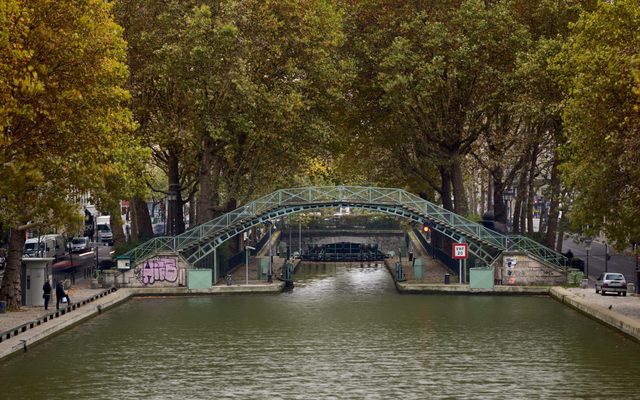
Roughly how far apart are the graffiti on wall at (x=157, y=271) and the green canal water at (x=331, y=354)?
20.8 feet

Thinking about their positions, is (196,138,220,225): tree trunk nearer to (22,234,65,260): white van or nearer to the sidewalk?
the sidewalk

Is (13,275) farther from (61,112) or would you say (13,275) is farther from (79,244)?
(79,244)

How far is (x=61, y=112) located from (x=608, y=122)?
73.3ft

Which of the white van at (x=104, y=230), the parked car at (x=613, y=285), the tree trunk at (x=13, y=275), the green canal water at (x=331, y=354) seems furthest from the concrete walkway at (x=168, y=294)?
the white van at (x=104, y=230)

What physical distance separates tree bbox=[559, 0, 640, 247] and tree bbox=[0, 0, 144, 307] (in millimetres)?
19646

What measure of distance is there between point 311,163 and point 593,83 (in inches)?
Result: 1699

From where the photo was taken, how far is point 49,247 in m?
95.8

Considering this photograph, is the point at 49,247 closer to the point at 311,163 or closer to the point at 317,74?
the point at 311,163

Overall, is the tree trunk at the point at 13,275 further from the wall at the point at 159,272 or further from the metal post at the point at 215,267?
the metal post at the point at 215,267

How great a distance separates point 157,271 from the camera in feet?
222

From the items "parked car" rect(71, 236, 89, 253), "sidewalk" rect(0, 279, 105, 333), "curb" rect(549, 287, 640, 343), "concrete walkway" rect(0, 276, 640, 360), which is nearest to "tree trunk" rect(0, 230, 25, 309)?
"sidewalk" rect(0, 279, 105, 333)

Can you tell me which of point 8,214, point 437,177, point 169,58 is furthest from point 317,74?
point 8,214

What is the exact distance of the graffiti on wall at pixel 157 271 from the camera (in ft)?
222

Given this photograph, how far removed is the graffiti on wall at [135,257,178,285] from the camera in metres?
67.7
